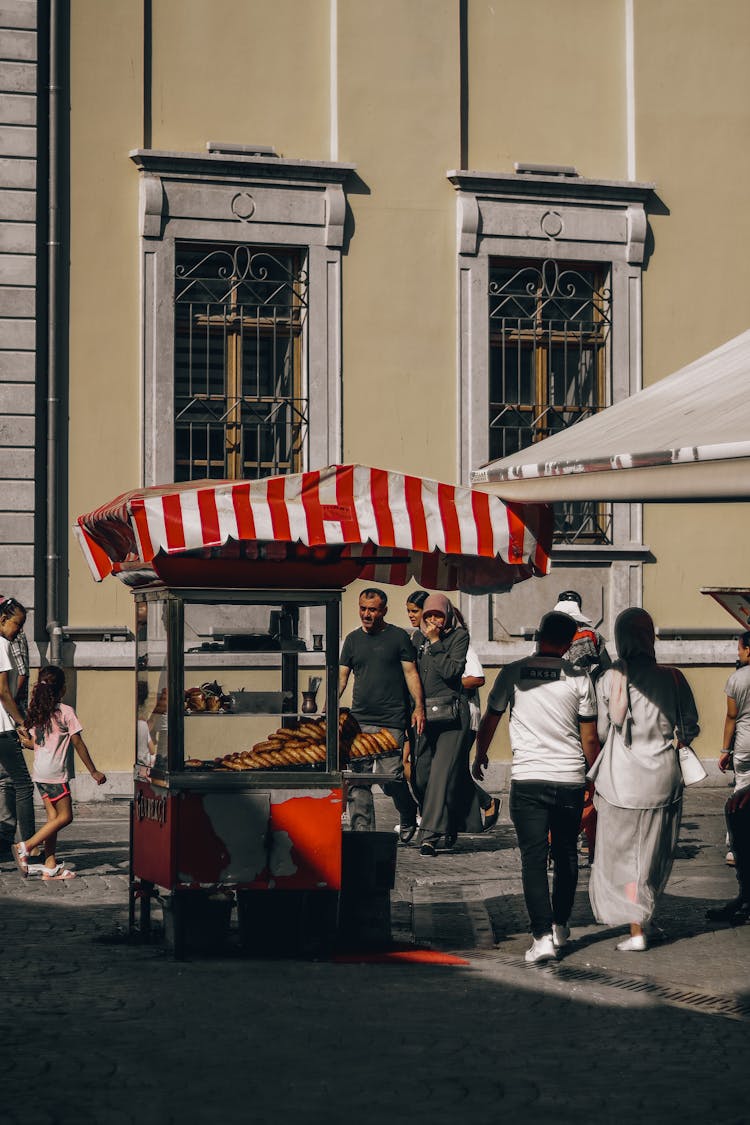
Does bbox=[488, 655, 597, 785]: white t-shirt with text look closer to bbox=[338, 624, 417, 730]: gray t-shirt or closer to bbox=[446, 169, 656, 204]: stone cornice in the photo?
bbox=[338, 624, 417, 730]: gray t-shirt

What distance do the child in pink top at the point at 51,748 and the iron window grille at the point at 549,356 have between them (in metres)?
6.53

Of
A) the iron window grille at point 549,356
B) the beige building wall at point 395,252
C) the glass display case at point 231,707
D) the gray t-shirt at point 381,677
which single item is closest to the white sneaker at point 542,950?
the glass display case at point 231,707

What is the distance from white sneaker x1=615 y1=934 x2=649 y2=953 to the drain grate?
50cm

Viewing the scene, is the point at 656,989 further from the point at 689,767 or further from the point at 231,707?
the point at 231,707

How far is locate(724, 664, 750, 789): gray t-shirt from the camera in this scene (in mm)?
10266

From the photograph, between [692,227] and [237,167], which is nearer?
[237,167]

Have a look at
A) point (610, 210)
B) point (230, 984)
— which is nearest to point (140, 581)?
point (230, 984)

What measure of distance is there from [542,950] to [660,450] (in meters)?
2.64

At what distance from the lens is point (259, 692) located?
28.6ft

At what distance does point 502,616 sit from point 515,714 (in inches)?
301

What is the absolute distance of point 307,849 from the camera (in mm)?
8438

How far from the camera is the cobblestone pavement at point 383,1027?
18.6ft

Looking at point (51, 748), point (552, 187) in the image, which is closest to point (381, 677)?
point (51, 748)

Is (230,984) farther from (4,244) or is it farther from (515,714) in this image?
(4,244)
